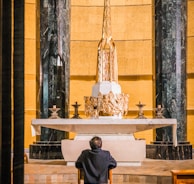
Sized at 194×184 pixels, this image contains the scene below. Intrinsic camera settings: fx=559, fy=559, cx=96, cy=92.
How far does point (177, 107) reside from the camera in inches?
533

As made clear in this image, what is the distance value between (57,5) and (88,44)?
317 centimetres

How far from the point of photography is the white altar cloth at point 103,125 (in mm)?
10948

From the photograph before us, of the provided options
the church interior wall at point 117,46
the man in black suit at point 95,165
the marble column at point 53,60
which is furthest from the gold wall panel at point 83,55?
the man in black suit at point 95,165

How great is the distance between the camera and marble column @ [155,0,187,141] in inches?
534

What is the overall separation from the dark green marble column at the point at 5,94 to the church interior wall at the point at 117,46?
43.0ft

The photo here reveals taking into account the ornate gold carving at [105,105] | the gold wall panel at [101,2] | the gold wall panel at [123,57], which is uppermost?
the gold wall panel at [101,2]

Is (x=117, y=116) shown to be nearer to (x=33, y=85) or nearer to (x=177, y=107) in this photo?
(x=177, y=107)

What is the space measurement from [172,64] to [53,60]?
2933mm

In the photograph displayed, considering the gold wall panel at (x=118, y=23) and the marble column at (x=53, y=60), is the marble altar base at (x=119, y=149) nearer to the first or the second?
the marble column at (x=53, y=60)

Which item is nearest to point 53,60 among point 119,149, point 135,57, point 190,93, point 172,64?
point 172,64

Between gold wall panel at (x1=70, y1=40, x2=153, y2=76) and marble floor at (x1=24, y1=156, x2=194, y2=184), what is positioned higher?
gold wall panel at (x1=70, y1=40, x2=153, y2=76)

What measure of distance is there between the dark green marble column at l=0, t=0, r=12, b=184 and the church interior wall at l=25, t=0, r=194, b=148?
43.0 ft

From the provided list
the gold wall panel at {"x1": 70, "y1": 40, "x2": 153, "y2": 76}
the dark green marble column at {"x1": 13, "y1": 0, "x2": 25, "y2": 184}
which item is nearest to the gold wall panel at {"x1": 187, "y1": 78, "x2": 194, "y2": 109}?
the gold wall panel at {"x1": 70, "y1": 40, "x2": 153, "y2": 76}

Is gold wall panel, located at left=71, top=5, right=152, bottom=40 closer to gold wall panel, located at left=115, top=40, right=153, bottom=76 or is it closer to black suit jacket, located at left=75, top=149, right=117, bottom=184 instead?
gold wall panel, located at left=115, top=40, right=153, bottom=76
